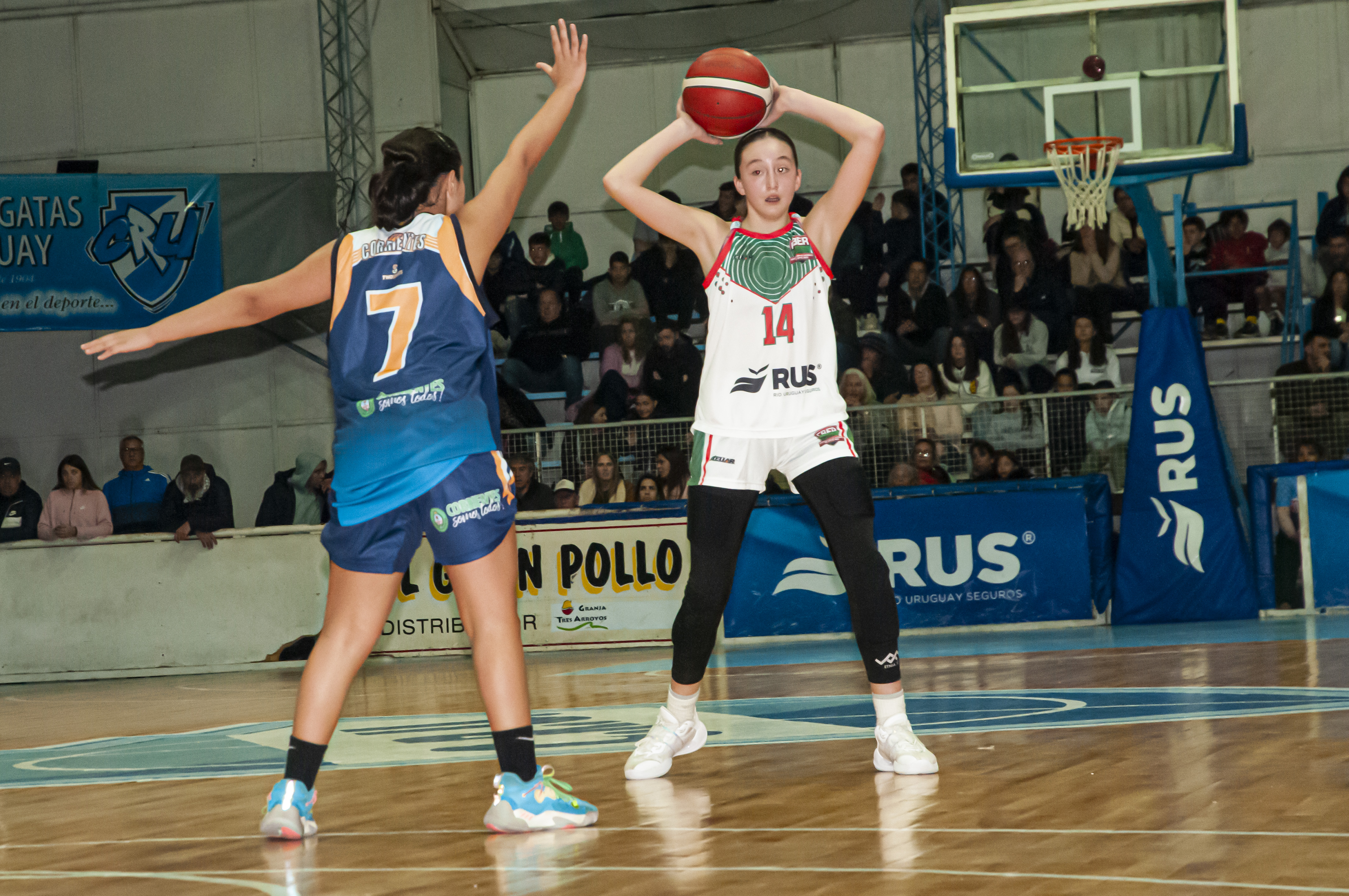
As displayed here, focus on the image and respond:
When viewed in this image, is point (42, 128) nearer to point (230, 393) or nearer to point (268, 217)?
point (230, 393)

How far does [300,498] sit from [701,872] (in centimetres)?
1217

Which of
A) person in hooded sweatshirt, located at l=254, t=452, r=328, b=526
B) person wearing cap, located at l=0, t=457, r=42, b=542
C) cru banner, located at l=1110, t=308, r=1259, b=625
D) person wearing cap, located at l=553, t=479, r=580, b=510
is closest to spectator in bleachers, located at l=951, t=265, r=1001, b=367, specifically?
cru banner, located at l=1110, t=308, r=1259, b=625

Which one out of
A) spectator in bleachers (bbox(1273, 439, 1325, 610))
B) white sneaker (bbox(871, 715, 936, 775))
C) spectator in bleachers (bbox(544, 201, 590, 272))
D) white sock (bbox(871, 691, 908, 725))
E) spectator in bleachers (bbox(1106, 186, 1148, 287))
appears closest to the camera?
white sneaker (bbox(871, 715, 936, 775))

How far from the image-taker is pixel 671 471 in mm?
12641

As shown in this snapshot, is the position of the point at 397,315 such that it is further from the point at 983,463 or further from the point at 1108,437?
the point at 1108,437

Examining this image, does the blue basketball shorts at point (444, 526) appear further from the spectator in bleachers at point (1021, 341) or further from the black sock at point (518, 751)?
the spectator in bleachers at point (1021, 341)

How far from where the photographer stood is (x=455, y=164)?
394 centimetres

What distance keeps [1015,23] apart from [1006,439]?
3.73 metres

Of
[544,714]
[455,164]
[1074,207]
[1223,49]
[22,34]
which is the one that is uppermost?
[22,34]

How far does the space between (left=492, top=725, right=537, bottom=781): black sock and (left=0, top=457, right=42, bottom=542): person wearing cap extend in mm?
11034

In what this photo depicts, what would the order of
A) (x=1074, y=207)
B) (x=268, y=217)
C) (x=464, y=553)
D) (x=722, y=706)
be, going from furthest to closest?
(x=268, y=217) → (x=1074, y=207) → (x=722, y=706) → (x=464, y=553)

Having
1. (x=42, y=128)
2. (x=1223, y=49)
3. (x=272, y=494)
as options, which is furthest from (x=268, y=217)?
(x=1223, y=49)

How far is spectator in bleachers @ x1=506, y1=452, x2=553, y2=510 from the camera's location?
12711 millimetres

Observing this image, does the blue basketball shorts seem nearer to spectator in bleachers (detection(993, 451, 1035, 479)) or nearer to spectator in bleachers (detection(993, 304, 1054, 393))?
spectator in bleachers (detection(993, 451, 1035, 479))
